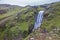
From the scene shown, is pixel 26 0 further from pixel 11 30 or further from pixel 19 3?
→ pixel 11 30

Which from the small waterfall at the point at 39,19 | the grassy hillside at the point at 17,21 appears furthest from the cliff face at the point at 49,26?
the grassy hillside at the point at 17,21

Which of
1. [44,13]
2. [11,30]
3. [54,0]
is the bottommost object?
[11,30]

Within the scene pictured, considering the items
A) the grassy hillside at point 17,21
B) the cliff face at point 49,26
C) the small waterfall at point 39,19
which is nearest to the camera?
the cliff face at point 49,26

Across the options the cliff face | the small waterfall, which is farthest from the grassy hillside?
the cliff face

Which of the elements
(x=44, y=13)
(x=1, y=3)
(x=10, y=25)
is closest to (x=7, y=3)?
(x=1, y=3)

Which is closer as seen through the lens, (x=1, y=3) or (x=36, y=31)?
(x=36, y=31)

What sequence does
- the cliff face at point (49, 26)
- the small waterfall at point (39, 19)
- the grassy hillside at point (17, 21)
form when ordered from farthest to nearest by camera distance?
1. the small waterfall at point (39, 19)
2. the grassy hillside at point (17, 21)
3. the cliff face at point (49, 26)

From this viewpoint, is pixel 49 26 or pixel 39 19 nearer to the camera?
pixel 49 26

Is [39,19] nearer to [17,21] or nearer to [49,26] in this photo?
[49,26]

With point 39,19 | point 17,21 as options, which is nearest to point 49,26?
point 39,19

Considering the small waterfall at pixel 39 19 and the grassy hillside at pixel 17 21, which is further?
the small waterfall at pixel 39 19

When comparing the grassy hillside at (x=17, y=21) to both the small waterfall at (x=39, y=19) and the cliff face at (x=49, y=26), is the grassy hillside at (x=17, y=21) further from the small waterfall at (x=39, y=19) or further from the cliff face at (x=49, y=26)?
the cliff face at (x=49, y=26)
